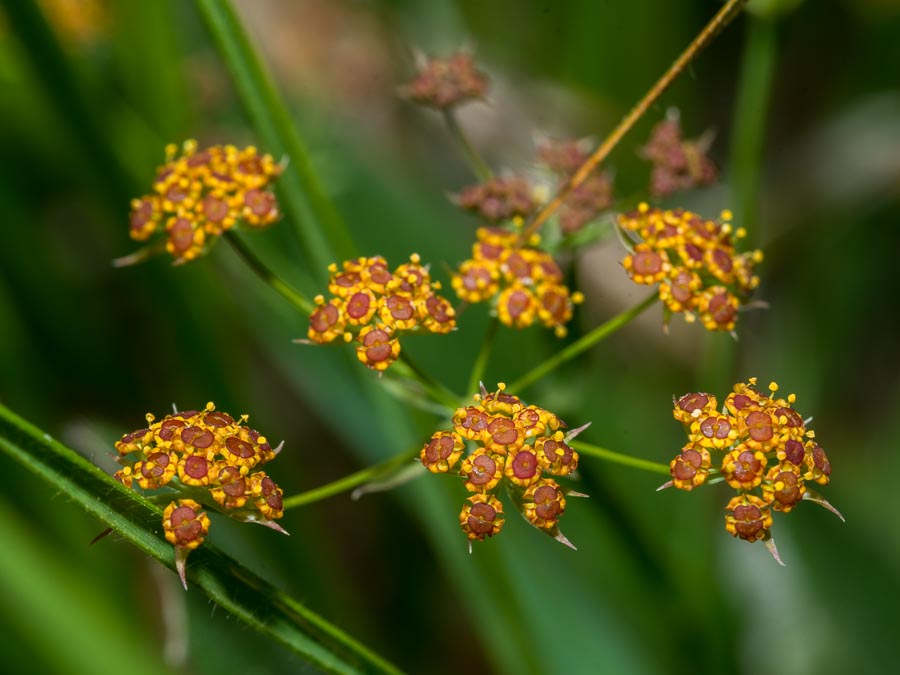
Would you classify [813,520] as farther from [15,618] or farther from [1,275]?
[1,275]

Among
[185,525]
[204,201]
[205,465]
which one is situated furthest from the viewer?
[204,201]

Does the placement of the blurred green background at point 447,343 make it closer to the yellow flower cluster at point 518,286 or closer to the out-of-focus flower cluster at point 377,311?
the yellow flower cluster at point 518,286

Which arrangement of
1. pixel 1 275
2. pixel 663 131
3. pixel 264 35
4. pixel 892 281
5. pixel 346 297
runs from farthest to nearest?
pixel 264 35 → pixel 892 281 → pixel 1 275 → pixel 663 131 → pixel 346 297

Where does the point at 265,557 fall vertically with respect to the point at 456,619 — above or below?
above

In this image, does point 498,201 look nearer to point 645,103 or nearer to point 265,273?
point 645,103

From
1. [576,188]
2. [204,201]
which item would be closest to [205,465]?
[204,201]

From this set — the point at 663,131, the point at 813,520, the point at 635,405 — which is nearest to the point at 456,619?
the point at 635,405
